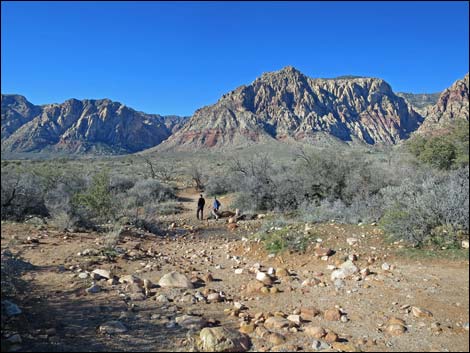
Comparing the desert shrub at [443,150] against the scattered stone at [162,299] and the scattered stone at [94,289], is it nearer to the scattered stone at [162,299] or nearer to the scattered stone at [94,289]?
the scattered stone at [162,299]

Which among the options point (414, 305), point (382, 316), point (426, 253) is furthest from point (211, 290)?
point (426, 253)

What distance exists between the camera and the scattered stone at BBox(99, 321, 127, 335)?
4457mm

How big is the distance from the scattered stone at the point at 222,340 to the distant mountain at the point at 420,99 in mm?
187917

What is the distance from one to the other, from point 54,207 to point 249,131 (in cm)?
10895

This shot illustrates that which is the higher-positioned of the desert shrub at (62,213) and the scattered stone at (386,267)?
the desert shrub at (62,213)

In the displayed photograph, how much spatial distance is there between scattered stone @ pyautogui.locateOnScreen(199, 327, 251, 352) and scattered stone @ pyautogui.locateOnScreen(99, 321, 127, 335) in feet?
3.43

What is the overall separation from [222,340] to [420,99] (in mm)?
206795

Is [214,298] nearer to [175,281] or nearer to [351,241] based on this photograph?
[175,281]

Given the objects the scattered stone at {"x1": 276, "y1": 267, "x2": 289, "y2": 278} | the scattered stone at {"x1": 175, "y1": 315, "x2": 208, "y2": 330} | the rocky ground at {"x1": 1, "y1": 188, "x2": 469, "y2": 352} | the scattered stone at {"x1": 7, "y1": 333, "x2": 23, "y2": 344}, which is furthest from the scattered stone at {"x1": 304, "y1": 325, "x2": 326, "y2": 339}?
the scattered stone at {"x1": 7, "y1": 333, "x2": 23, "y2": 344}

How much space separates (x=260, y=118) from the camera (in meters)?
130

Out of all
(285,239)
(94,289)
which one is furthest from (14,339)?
(285,239)

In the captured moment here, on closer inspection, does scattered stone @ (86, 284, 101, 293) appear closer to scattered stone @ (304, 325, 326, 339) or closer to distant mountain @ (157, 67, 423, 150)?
scattered stone @ (304, 325, 326, 339)

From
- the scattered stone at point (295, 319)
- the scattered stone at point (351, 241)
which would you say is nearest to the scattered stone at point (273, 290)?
the scattered stone at point (295, 319)

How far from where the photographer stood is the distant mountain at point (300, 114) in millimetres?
121875
